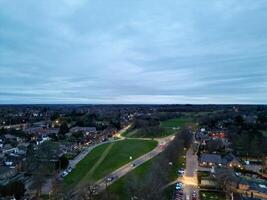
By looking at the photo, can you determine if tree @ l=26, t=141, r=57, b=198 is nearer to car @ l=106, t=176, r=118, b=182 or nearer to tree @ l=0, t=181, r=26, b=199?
tree @ l=0, t=181, r=26, b=199

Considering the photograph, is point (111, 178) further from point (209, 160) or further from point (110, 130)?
point (110, 130)

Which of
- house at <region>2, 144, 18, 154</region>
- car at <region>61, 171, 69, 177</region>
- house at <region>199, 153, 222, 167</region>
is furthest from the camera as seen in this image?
house at <region>2, 144, 18, 154</region>

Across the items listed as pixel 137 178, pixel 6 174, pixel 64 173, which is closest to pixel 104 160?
pixel 64 173

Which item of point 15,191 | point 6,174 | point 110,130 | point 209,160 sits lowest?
point 6,174

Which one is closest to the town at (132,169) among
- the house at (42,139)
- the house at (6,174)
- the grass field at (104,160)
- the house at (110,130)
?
the grass field at (104,160)

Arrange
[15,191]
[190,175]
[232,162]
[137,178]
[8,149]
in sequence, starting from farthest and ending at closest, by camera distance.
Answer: [8,149] < [232,162] < [190,175] < [137,178] < [15,191]

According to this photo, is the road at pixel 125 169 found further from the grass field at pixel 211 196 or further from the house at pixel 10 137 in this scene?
the house at pixel 10 137

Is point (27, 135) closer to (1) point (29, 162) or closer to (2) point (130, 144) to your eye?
(2) point (130, 144)

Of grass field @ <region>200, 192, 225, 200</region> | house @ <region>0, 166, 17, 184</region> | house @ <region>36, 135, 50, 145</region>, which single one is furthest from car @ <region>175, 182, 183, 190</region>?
house @ <region>36, 135, 50, 145</region>
